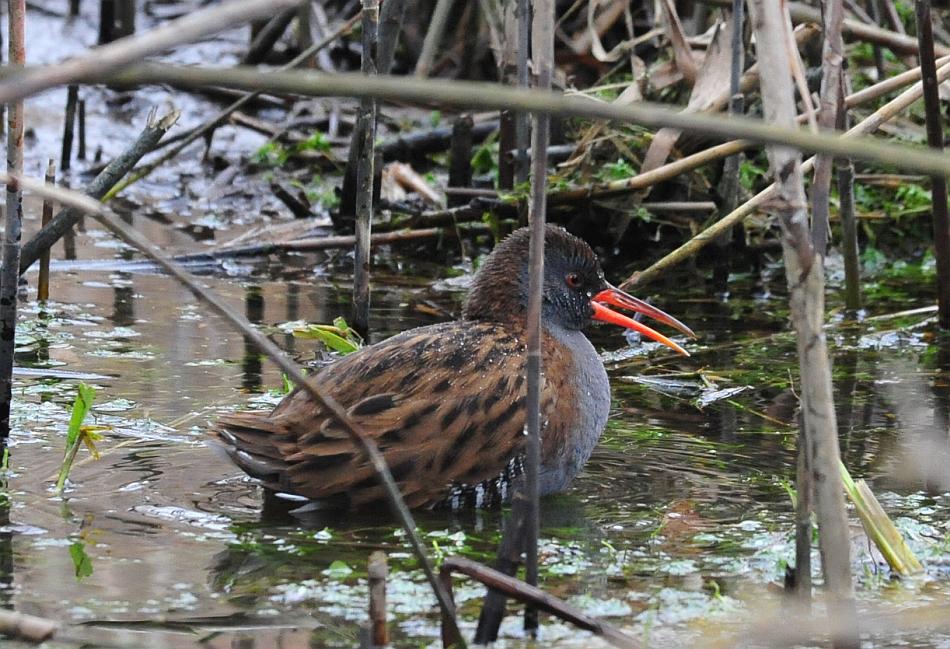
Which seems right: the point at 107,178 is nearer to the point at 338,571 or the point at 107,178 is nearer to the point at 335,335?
the point at 335,335

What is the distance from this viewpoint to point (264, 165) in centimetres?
950

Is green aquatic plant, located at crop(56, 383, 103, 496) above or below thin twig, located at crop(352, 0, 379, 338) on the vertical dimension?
below

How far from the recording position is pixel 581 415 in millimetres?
4449

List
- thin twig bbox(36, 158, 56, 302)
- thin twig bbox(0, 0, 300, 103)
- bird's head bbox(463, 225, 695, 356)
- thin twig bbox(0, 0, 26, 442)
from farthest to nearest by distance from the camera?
thin twig bbox(36, 158, 56, 302) → bird's head bbox(463, 225, 695, 356) → thin twig bbox(0, 0, 26, 442) → thin twig bbox(0, 0, 300, 103)

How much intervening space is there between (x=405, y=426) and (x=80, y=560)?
982mm

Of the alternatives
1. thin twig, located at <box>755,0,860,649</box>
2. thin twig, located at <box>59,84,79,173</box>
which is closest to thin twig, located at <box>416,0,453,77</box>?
thin twig, located at <box>59,84,79,173</box>

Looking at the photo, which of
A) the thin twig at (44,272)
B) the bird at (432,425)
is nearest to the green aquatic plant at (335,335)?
the bird at (432,425)

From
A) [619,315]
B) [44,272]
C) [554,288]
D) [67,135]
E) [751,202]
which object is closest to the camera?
[751,202]

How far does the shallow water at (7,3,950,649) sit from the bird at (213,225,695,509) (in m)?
0.10

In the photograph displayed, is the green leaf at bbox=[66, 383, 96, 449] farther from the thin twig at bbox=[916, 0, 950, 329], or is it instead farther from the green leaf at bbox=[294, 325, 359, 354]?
the thin twig at bbox=[916, 0, 950, 329]

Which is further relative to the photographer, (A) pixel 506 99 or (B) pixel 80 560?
(B) pixel 80 560

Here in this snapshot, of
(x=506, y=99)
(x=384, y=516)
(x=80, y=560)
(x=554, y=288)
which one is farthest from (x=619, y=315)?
(x=506, y=99)

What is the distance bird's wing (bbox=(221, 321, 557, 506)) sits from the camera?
4.06m

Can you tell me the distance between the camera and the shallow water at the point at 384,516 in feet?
11.0
